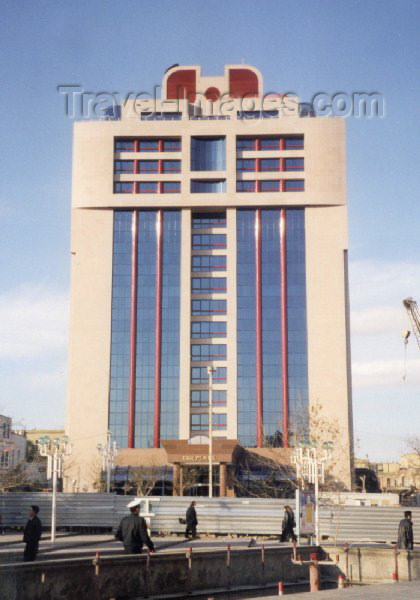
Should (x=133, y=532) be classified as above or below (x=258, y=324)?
below

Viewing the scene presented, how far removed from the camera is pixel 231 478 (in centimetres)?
8144

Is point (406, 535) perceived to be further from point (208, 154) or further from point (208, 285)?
point (208, 154)

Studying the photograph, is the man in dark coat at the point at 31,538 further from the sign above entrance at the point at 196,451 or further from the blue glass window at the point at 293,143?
the blue glass window at the point at 293,143

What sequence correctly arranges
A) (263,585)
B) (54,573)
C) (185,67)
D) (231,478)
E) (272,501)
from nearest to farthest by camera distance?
(54,573)
(263,585)
(272,501)
(231,478)
(185,67)

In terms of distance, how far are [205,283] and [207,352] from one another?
26.4 feet

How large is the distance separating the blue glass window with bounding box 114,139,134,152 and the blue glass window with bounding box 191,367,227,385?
2685 cm

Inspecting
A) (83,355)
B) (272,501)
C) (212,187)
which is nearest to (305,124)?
(212,187)

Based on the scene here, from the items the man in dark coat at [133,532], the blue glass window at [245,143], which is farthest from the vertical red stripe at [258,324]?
the man in dark coat at [133,532]

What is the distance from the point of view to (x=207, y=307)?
91.6 meters

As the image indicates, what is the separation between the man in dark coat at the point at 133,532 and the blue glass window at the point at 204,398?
65.9 metres

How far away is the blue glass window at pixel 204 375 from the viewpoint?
293 feet

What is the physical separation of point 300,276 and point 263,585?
66078 millimetres

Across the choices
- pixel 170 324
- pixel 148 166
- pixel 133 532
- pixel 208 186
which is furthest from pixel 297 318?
pixel 133 532

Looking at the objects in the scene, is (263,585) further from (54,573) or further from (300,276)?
(300,276)
